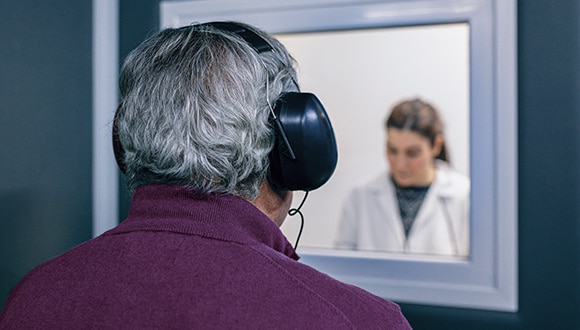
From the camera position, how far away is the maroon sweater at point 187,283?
609 millimetres

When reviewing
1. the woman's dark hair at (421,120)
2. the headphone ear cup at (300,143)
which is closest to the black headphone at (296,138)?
the headphone ear cup at (300,143)

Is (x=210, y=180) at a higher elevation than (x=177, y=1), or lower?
lower

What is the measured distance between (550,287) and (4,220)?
3.96 ft

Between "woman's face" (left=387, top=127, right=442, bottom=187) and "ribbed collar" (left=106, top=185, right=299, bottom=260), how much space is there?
7.06 feet

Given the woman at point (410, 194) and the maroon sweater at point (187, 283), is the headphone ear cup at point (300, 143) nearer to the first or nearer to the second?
the maroon sweater at point (187, 283)

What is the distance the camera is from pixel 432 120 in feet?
9.14

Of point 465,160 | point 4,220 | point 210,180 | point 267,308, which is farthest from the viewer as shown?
point 465,160

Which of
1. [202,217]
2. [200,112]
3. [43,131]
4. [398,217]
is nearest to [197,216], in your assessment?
[202,217]

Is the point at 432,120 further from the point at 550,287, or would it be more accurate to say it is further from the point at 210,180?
the point at 210,180

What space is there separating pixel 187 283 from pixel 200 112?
20 centimetres

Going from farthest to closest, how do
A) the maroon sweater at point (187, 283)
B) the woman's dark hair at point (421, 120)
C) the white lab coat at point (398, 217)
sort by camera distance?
the woman's dark hair at point (421, 120) → the white lab coat at point (398, 217) → the maroon sweater at point (187, 283)

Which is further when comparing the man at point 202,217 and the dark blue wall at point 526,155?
the dark blue wall at point 526,155

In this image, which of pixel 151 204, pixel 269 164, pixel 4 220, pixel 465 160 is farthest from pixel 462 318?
pixel 465 160

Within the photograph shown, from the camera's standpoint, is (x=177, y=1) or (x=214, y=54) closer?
(x=214, y=54)
